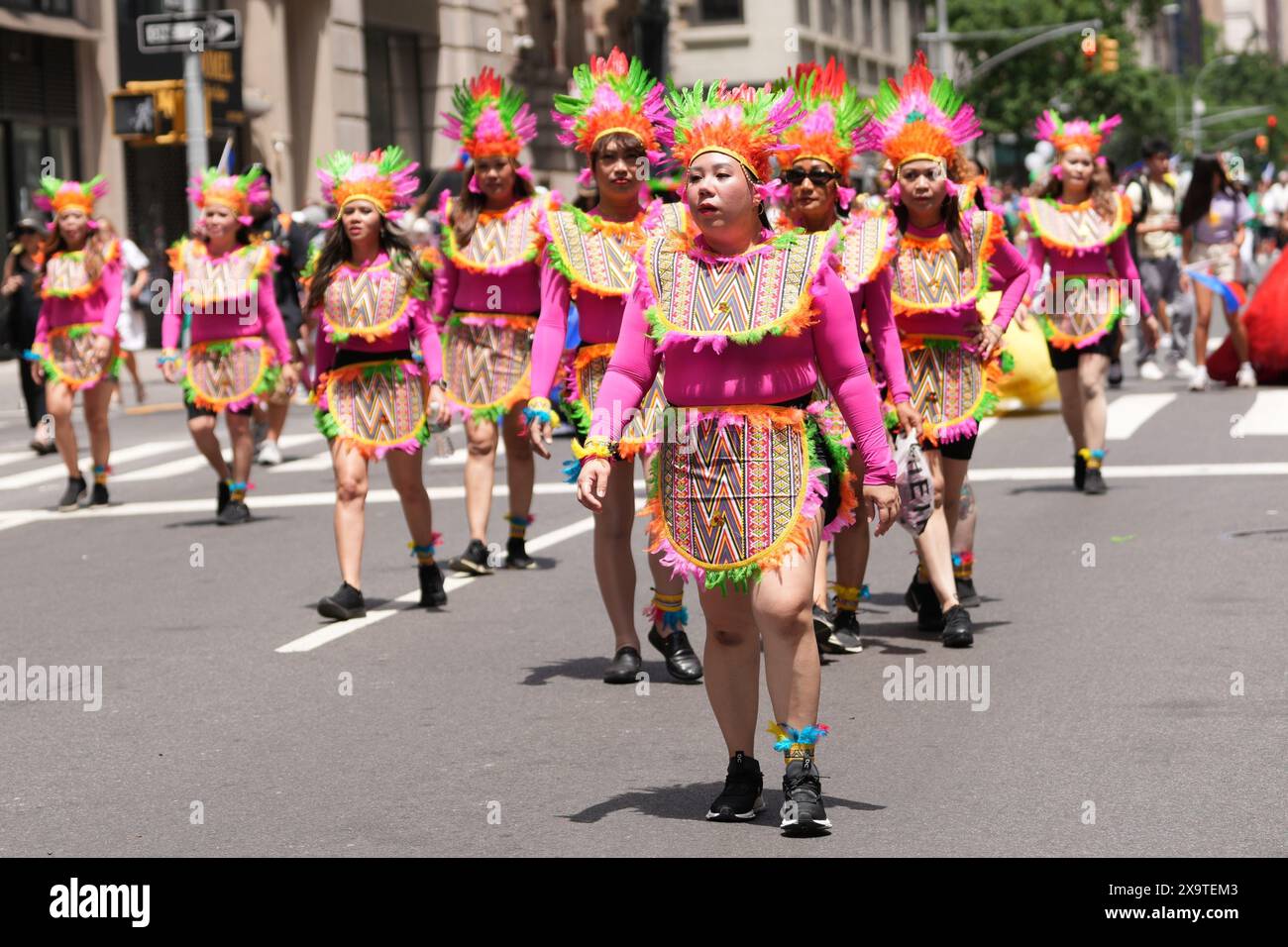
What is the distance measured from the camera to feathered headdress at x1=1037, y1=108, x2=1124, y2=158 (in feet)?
43.1

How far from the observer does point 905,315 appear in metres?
9.36

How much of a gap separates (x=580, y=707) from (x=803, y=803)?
207 cm

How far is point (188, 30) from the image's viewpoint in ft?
71.7

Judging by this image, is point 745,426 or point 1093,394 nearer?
point 745,426

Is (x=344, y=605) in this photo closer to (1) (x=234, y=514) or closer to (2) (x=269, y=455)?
(1) (x=234, y=514)

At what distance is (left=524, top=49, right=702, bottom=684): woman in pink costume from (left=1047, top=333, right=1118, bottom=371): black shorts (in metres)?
5.32

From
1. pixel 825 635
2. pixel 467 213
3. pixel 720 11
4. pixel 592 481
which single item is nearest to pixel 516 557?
pixel 467 213

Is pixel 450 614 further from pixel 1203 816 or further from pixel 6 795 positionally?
pixel 1203 816

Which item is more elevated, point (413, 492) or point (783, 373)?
point (783, 373)

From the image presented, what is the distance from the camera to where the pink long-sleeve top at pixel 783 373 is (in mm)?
6195

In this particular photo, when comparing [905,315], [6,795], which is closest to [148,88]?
[905,315]

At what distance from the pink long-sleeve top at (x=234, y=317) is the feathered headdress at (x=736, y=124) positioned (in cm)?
746

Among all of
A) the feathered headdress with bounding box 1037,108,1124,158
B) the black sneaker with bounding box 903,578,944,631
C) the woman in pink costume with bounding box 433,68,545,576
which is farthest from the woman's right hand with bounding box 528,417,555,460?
the feathered headdress with bounding box 1037,108,1124,158
